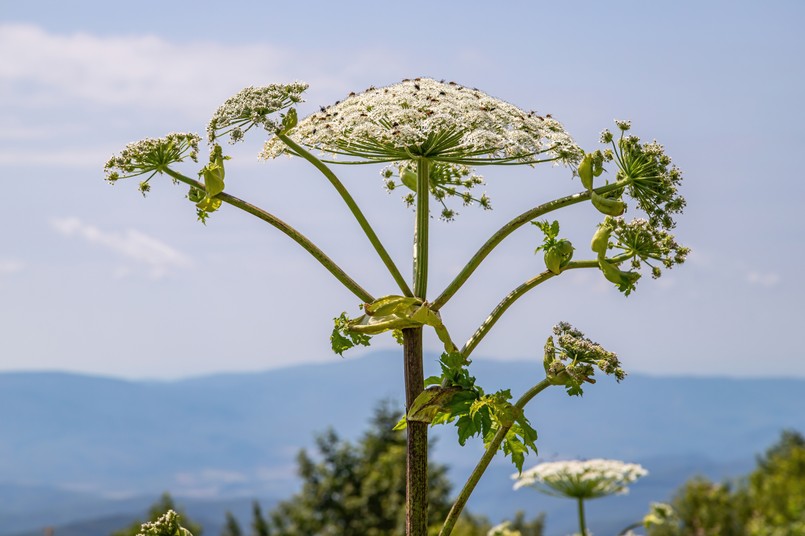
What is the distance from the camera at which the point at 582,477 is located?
21.3 ft

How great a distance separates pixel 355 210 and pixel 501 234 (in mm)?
454

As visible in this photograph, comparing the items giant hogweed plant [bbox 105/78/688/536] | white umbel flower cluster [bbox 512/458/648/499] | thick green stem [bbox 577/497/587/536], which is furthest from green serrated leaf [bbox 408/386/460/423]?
white umbel flower cluster [bbox 512/458/648/499]

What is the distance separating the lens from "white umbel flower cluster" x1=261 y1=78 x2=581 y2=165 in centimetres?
312

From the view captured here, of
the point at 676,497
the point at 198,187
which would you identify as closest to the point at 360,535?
the point at 676,497

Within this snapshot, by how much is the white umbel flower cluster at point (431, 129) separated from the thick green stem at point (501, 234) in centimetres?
17

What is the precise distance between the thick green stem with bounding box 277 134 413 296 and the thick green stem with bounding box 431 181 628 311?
110mm

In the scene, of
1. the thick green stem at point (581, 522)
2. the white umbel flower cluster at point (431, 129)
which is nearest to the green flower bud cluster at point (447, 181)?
the white umbel flower cluster at point (431, 129)

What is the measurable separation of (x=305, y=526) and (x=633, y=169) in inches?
1370

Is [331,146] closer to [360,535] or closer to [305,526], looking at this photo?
[360,535]

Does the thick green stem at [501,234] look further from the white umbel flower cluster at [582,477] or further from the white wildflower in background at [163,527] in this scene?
the white umbel flower cluster at [582,477]

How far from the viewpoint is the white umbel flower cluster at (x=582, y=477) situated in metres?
6.40

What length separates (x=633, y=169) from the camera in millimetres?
3148

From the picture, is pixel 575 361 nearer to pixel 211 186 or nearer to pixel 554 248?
pixel 554 248

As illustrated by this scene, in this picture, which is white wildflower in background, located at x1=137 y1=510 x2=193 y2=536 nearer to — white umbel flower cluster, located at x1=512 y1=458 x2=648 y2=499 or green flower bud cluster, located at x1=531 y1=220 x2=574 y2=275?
green flower bud cluster, located at x1=531 y1=220 x2=574 y2=275
